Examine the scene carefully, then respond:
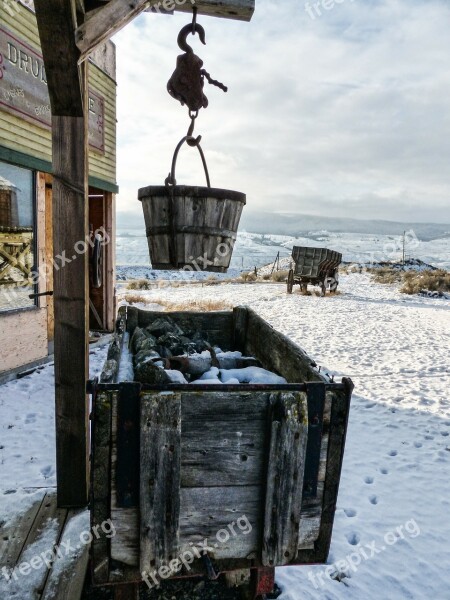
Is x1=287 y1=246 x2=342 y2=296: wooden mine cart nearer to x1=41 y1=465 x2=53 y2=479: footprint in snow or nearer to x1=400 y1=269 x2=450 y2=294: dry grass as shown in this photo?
x1=400 y1=269 x2=450 y2=294: dry grass

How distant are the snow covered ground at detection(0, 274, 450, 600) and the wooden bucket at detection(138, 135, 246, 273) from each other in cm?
204

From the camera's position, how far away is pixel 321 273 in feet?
53.5

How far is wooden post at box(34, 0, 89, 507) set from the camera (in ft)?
8.13

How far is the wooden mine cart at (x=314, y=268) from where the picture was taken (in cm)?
1641

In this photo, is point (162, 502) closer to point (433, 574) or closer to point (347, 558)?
point (347, 558)

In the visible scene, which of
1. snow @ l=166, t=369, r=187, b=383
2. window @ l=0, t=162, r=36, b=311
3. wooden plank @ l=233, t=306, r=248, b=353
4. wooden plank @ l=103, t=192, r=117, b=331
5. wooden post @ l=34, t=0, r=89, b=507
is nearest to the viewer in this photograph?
snow @ l=166, t=369, r=187, b=383

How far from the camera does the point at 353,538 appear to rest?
2871mm

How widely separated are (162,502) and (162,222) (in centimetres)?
131

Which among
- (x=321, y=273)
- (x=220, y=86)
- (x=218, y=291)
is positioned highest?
(x=220, y=86)

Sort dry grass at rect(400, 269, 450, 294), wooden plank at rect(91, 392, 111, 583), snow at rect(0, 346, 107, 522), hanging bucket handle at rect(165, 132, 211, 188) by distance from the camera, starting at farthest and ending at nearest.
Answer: dry grass at rect(400, 269, 450, 294), snow at rect(0, 346, 107, 522), hanging bucket handle at rect(165, 132, 211, 188), wooden plank at rect(91, 392, 111, 583)

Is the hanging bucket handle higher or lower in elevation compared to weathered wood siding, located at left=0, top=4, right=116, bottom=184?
lower

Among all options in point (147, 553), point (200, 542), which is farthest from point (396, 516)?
point (147, 553)

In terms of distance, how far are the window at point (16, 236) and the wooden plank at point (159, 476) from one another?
4733mm

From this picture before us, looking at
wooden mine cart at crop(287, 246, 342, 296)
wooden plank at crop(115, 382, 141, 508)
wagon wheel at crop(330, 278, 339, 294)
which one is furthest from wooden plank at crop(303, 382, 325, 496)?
wagon wheel at crop(330, 278, 339, 294)
